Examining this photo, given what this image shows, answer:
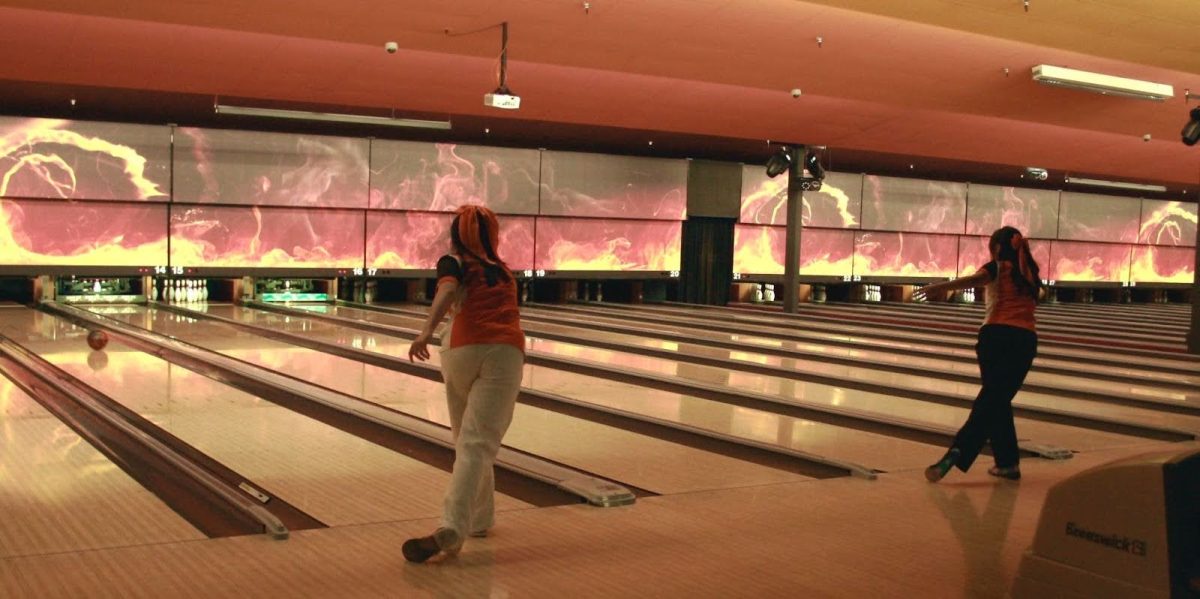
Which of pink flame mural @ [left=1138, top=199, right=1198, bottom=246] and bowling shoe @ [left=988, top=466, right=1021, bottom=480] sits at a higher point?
pink flame mural @ [left=1138, top=199, right=1198, bottom=246]

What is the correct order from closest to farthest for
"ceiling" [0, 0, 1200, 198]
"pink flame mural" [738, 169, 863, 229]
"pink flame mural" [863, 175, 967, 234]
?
"ceiling" [0, 0, 1200, 198], "pink flame mural" [738, 169, 863, 229], "pink flame mural" [863, 175, 967, 234]

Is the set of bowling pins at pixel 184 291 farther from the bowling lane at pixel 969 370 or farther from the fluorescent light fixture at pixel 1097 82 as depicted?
the fluorescent light fixture at pixel 1097 82

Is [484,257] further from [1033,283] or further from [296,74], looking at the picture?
[296,74]

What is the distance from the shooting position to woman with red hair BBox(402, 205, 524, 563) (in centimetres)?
309

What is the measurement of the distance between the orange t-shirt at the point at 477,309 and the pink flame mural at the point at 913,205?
14727 mm

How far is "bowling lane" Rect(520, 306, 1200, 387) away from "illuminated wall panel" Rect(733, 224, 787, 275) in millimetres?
3641

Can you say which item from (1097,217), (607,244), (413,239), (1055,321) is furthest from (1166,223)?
(413,239)

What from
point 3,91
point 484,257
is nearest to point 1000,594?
point 484,257

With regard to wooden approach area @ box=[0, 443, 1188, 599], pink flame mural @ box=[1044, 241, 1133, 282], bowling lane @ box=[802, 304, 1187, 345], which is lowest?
wooden approach area @ box=[0, 443, 1188, 599]

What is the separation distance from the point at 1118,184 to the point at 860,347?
9425 mm

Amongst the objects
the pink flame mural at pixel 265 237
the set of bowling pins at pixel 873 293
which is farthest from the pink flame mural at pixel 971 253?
the pink flame mural at pixel 265 237

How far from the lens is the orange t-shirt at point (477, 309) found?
3148 millimetres

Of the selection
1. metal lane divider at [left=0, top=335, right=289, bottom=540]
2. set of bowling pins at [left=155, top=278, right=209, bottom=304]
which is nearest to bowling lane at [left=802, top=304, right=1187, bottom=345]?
set of bowling pins at [left=155, top=278, right=209, bottom=304]

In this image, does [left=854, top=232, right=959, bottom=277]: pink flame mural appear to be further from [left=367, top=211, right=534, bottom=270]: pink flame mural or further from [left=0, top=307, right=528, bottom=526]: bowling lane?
[left=0, top=307, right=528, bottom=526]: bowling lane
